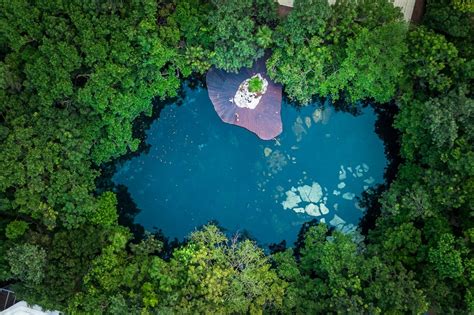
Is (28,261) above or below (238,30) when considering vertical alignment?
below

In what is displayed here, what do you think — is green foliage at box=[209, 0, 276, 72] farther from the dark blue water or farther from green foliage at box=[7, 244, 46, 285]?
green foliage at box=[7, 244, 46, 285]

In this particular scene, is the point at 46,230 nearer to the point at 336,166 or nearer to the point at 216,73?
the point at 216,73

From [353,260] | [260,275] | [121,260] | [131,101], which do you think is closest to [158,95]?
[131,101]

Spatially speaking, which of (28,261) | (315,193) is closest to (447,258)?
(315,193)

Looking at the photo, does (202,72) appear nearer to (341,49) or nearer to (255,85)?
(255,85)

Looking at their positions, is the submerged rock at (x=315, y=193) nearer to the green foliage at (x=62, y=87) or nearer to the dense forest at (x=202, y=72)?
the dense forest at (x=202, y=72)

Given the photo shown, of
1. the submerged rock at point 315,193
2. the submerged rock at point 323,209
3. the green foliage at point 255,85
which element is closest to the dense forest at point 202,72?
the green foliage at point 255,85
